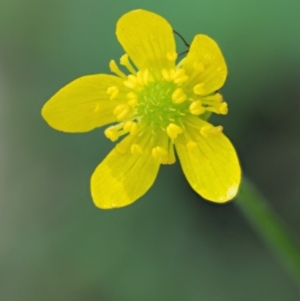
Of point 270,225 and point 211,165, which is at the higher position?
point 211,165

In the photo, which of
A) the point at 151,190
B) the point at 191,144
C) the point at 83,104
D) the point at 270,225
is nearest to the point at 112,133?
the point at 83,104

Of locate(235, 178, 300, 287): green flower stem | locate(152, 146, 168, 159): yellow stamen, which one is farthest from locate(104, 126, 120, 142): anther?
locate(235, 178, 300, 287): green flower stem

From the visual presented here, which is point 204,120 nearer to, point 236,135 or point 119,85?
point 119,85

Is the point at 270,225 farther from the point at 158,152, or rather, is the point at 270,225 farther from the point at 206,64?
the point at 206,64

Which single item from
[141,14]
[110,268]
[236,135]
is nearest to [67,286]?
[110,268]

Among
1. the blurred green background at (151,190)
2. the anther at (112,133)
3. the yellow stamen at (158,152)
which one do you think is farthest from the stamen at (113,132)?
the blurred green background at (151,190)

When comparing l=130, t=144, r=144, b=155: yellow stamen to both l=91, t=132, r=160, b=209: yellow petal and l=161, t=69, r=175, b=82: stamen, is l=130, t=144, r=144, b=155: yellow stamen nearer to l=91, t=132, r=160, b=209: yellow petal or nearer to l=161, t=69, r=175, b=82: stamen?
l=91, t=132, r=160, b=209: yellow petal

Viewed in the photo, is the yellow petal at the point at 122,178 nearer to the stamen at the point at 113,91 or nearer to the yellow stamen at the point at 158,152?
the yellow stamen at the point at 158,152
